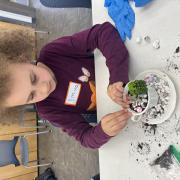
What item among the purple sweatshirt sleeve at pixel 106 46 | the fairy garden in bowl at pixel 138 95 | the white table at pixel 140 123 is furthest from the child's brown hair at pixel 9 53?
the fairy garden in bowl at pixel 138 95

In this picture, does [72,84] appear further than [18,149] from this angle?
No

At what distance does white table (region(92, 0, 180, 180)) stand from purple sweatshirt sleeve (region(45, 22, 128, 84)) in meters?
0.02

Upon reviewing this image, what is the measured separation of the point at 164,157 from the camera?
2.23 ft

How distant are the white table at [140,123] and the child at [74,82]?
0.11 feet

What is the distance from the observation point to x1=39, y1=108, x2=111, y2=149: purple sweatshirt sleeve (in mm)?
852

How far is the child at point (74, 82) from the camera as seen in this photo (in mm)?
798

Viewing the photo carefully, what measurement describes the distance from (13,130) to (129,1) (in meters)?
1.29

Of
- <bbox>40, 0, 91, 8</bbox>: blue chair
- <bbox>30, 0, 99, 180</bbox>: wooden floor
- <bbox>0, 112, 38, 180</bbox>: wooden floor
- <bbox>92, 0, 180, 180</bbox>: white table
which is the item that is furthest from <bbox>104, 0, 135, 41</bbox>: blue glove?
<bbox>0, 112, 38, 180</bbox>: wooden floor

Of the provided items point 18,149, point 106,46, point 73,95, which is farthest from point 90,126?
point 18,149

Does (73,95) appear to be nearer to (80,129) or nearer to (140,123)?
(80,129)

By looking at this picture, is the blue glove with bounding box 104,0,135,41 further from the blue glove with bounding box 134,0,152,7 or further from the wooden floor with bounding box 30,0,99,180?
the wooden floor with bounding box 30,0,99,180

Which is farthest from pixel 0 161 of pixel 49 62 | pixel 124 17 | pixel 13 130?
pixel 124 17

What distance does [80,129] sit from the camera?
98 centimetres

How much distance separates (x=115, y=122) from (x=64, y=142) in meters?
1.05
